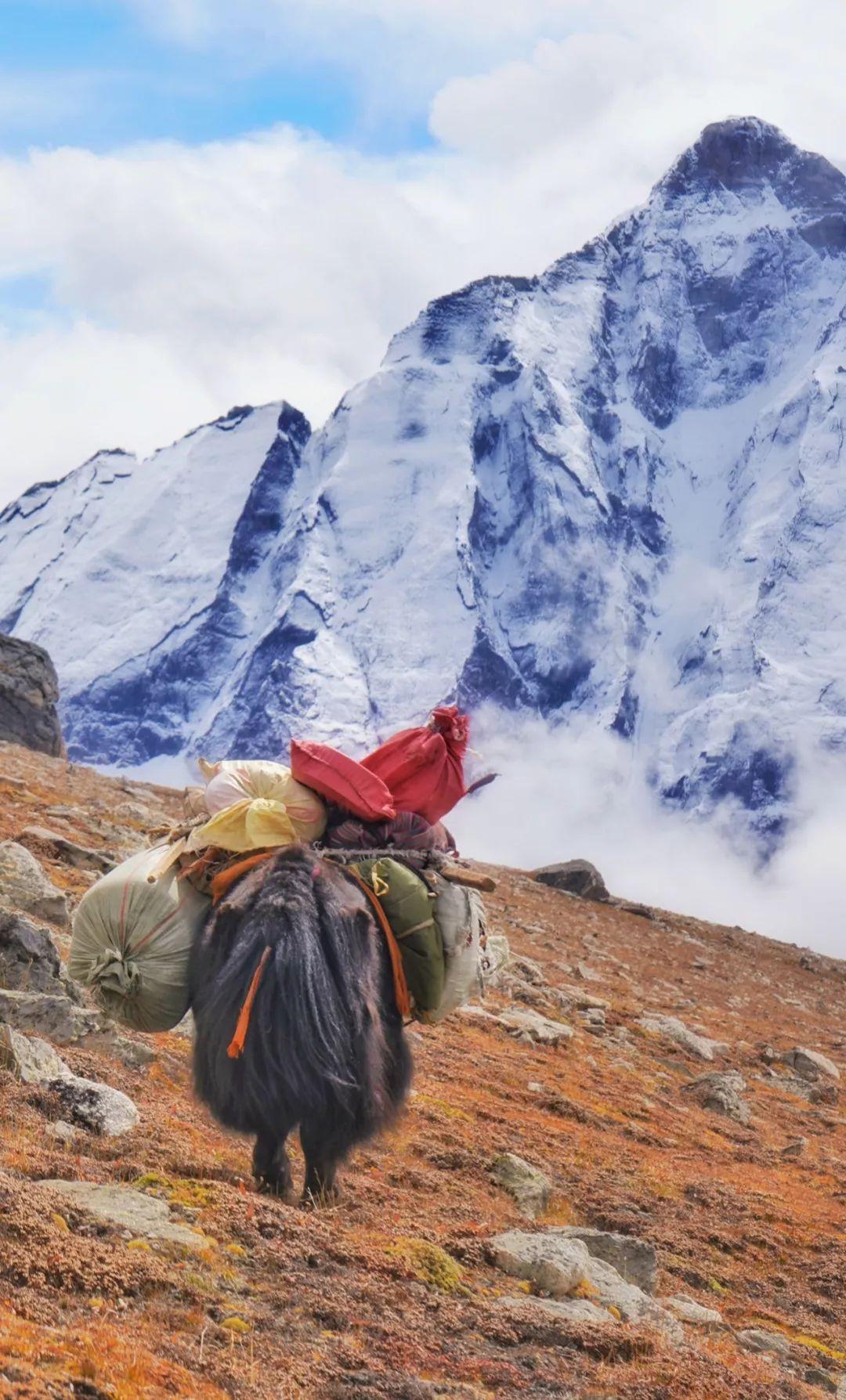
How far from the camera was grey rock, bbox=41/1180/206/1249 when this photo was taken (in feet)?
12.9

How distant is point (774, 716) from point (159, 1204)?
19945 centimetres

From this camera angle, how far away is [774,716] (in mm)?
196875

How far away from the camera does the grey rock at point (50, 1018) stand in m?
5.93

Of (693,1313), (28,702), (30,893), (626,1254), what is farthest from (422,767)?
(28,702)

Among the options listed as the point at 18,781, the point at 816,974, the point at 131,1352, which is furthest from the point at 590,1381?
the point at 816,974

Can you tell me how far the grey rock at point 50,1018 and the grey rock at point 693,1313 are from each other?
8.95 ft

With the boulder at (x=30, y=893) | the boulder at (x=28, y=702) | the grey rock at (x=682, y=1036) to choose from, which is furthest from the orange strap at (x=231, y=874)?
the boulder at (x=28, y=702)

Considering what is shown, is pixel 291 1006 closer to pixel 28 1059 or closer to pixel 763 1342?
pixel 28 1059

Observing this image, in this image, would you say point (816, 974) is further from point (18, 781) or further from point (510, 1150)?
point (510, 1150)

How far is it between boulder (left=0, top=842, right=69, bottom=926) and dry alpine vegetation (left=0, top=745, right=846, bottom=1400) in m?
0.02

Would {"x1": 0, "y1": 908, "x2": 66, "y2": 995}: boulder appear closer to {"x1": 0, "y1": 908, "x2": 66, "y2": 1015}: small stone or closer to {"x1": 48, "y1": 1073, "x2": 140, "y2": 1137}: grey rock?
{"x1": 0, "y1": 908, "x2": 66, "y2": 1015}: small stone

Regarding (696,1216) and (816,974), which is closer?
(696,1216)

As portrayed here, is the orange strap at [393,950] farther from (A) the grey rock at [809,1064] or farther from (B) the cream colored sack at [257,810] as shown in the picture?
(A) the grey rock at [809,1064]

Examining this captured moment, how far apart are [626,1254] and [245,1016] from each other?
1.95m
